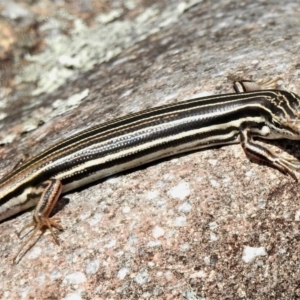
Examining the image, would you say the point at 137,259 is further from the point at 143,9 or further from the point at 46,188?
the point at 143,9

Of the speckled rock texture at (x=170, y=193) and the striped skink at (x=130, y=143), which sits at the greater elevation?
the striped skink at (x=130, y=143)

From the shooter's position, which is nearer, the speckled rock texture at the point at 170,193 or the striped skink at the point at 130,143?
the speckled rock texture at the point at 170,193

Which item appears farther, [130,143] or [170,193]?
[130,143]

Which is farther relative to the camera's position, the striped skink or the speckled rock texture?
the striped skink

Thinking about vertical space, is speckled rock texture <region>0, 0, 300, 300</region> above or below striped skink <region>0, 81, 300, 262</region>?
below

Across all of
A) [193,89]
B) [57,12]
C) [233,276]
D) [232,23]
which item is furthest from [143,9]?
[233,276]
